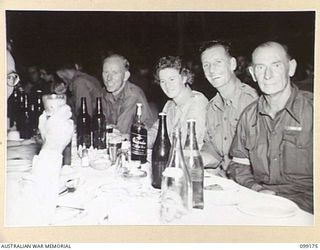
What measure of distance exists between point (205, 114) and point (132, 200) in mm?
262

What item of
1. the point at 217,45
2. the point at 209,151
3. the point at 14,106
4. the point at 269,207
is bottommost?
the point at 269,207

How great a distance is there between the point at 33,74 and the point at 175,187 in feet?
1.37

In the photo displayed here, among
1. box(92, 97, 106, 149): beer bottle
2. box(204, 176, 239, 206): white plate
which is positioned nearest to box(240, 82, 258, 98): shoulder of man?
box(204, 176, 239, 206): white plate

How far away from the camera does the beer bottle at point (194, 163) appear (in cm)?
133

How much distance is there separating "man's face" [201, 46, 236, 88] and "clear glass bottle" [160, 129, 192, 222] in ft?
0.56

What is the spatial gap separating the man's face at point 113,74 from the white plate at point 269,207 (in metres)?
0.40

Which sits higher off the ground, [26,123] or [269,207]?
[26,123]

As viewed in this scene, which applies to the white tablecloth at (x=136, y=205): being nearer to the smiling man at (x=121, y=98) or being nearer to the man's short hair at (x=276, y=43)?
the smiling man at (x=121, y=98)

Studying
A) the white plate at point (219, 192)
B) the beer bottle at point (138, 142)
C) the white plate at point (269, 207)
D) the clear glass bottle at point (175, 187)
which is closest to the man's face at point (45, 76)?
the beer bottle at point (138, 142)

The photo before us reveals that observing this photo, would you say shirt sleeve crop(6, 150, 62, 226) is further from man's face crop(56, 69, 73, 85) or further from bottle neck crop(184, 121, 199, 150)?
bottle neck crop(184, 121, 199, 150)

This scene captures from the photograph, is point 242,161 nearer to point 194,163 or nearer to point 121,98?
point 194,163

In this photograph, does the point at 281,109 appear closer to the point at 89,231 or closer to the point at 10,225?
the point at 89,231

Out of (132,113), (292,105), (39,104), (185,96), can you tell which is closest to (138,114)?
(132,113)

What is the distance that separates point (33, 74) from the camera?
4.40ft
